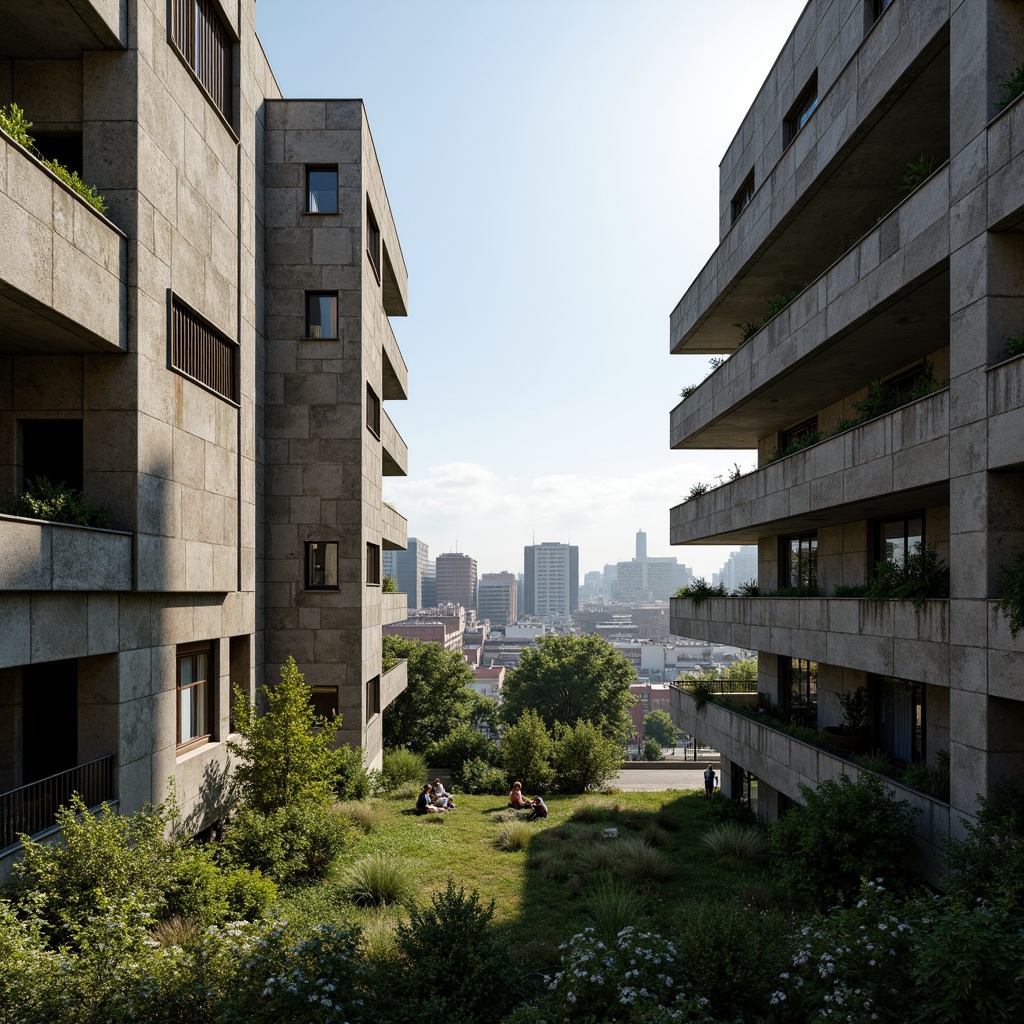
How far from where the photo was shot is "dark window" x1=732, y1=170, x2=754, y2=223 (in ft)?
80.6

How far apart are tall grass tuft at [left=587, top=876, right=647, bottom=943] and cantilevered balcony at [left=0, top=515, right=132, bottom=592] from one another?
33.2 ft

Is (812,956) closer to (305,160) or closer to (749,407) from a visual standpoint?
(749,407)

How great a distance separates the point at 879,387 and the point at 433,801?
18623 mm

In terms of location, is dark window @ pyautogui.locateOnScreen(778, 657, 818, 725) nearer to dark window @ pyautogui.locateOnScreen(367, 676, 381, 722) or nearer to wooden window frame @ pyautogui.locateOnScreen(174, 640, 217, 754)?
dark window @ pyautogui.locateOnScreen(367, 676, 381, 722)

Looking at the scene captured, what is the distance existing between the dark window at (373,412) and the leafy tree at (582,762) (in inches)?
602

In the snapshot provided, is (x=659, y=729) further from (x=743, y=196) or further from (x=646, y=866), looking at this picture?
(x=646, y=866)

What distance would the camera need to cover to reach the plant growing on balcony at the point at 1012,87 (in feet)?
35.7

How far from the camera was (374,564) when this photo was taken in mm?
27422

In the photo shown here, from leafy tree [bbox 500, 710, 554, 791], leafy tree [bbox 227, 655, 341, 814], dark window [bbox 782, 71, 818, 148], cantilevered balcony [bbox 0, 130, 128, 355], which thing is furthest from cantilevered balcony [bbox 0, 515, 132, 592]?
leafy tree [bbox 500, 710, 554, 791]

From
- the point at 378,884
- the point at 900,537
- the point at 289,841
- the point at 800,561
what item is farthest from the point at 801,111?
the point at 289,841

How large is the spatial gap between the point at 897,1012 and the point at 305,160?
24379mm

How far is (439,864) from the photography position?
17.8m

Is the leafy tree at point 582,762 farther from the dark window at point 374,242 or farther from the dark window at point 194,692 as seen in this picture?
the dark window at point 374,242

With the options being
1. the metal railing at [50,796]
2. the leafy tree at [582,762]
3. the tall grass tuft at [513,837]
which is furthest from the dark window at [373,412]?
the leafy tree at [582,762]
